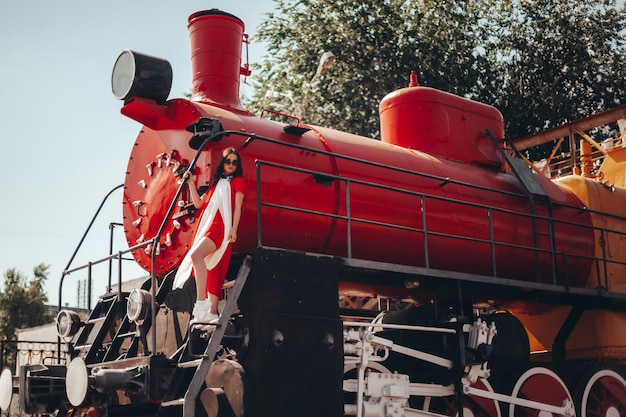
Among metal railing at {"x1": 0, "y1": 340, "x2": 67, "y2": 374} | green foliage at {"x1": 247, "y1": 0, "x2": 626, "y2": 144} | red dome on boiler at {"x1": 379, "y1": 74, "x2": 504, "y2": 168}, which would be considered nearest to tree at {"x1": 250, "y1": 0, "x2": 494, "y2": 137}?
green foliage at {"x1": 247, "y1": 0, "x2": 626, "y2": 144}

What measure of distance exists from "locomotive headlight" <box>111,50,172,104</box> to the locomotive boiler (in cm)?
2

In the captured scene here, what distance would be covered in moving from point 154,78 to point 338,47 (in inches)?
742

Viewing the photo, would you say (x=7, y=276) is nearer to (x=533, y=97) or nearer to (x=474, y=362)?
(x=533, y=97)

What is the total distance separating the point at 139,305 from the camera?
283 inches

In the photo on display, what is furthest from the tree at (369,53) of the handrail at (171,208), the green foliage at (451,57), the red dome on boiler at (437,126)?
the handrail at (171,208)

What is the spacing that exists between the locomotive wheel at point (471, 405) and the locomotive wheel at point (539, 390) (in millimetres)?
277

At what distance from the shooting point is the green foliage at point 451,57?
2602 cm

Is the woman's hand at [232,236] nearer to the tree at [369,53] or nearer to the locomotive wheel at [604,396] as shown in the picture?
the locomotive wheel at [604,396]

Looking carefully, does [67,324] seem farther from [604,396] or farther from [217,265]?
[604,396]

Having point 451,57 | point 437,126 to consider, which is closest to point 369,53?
point 451,57

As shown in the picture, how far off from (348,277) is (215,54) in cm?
296

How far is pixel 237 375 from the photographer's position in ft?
20.6

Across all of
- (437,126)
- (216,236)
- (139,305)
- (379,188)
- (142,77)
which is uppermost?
(437,126)

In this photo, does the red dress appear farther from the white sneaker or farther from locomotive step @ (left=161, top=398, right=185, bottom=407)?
locomotive step @ (left=161, top=398, right=185, bottom=407)
